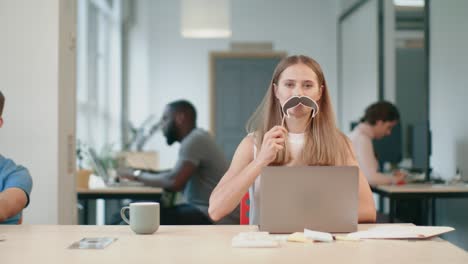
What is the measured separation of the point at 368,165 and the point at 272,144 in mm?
2930

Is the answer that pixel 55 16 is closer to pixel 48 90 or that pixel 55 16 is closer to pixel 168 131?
pixel 48 90

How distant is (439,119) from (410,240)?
12.7 ft

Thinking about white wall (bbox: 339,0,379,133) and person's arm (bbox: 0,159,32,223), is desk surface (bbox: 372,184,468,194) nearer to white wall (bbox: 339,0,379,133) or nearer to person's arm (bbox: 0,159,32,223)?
white wall (bbox: 339,0,379,133)

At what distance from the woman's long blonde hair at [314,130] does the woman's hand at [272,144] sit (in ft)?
0.33

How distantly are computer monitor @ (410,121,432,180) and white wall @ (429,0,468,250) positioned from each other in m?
0.26

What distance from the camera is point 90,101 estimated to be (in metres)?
6.76

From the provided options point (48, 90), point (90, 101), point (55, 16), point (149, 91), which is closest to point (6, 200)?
point (48, 90)

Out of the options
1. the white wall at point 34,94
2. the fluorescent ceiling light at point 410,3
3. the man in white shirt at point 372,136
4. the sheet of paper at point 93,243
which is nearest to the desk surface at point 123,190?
the white wall at point 34,94

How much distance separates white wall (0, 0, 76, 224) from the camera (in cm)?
310

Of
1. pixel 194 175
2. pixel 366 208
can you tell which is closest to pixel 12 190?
pixel 366 208

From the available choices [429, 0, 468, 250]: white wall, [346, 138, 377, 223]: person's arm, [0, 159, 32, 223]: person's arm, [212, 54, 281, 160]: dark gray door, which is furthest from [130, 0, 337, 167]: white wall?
[346, 138, 377, 223]: person's arm

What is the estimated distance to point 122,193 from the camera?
4406mm

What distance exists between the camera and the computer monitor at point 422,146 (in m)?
5.04

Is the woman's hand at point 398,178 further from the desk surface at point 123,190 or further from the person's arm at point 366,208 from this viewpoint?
the person's arm at point 366,208
